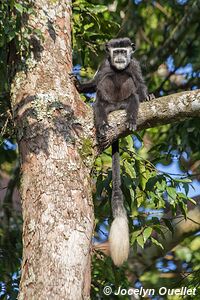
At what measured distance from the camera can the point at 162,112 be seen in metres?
3.47

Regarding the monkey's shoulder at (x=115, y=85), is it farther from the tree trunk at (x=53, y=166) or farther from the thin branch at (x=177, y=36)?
the thin branch at (x=177, y=36)

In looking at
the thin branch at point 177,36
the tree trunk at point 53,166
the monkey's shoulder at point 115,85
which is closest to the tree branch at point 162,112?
the tree trunk at point 53,166

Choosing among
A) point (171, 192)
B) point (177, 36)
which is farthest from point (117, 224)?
point (177, 36)

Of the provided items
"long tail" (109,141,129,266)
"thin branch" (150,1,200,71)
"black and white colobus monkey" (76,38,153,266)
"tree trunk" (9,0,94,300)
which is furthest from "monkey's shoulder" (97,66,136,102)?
"thin branch" (150,1,200,71)

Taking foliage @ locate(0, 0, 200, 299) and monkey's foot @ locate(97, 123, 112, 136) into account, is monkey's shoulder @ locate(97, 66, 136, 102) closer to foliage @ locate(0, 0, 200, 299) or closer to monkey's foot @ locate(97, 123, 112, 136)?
foliage @ locate(0, 0, 200, 299)

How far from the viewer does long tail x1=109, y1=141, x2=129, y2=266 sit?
138 inches

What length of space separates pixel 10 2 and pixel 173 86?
12.5 ft

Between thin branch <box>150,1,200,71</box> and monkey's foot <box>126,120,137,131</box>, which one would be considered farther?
thin branch <box>150,1,200,71</box>

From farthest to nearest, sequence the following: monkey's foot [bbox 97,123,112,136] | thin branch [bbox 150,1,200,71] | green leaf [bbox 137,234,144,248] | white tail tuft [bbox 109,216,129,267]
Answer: thin branch [bbox 150,1,200,71]
green leaf [bbox 137,234,144,248]
white tail tuft [bbox 109,216,129,267]
monkey's foot [bbox 97,123,112,136]

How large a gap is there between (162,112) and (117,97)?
41.4 inches

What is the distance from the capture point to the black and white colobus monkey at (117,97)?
3.51 meters

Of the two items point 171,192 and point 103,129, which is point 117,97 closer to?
point 171,192

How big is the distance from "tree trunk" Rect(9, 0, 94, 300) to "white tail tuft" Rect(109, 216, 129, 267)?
466 millimetres

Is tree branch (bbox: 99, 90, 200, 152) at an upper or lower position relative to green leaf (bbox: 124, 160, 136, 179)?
upper
